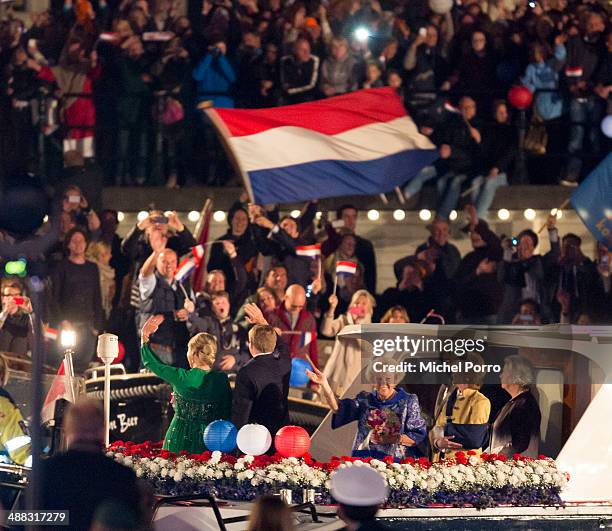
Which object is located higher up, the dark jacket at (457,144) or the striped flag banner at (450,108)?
the striped flag banner at (450,108)

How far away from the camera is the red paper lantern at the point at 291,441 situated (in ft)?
37.9

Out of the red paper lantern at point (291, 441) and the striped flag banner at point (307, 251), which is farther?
the striped flag banner at point (307, 251)

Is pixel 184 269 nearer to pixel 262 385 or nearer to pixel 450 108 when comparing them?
pixel 450 108

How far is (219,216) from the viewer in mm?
20188

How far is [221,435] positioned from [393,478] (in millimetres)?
1246

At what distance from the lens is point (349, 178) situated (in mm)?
19125

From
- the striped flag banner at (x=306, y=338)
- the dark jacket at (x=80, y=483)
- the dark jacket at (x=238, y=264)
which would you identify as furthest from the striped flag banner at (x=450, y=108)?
the dark jacket at (x=80, y=483)

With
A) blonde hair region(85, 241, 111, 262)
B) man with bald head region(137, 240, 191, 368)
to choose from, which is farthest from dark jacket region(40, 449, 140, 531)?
blonde hair region(85, 241, 111, 262)

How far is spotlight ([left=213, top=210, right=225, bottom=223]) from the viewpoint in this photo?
20.2 meters

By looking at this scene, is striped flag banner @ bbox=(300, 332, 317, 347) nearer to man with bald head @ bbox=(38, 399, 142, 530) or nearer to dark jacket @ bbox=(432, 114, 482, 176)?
dark jacket @ bbox=(432, 114, 482, 176)

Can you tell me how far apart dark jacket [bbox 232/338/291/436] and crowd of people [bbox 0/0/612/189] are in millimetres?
8006

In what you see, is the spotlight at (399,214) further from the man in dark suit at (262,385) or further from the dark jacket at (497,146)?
the man in dark suit at (262,385)

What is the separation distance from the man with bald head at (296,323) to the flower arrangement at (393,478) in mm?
4336

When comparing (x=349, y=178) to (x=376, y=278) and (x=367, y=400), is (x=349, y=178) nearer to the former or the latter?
(x=376, y=278)
